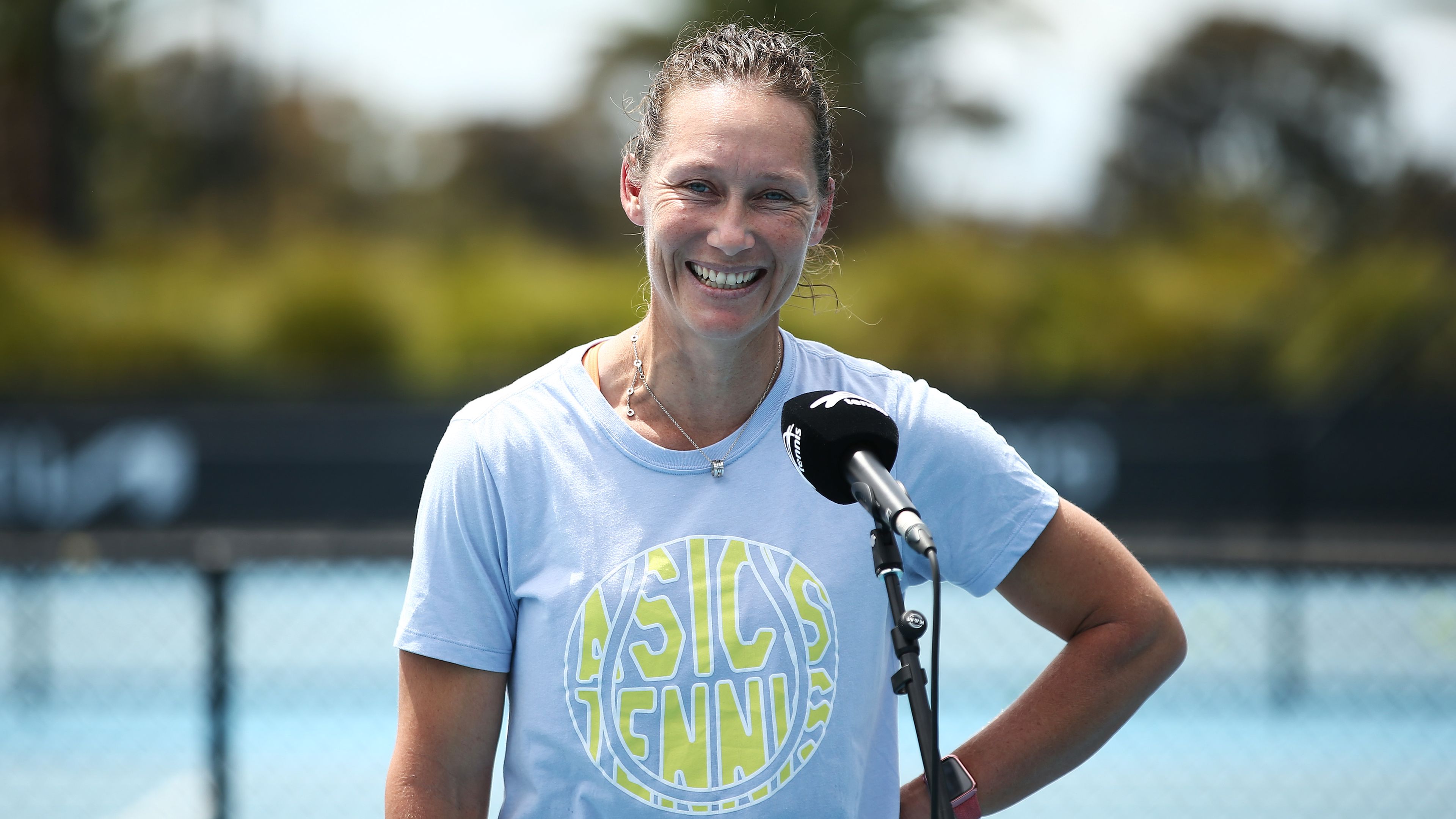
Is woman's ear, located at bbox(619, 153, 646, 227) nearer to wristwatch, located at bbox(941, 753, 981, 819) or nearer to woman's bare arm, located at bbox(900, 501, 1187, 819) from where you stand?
woman's bare arm, located at bbox(900, 501, 1187, 819)

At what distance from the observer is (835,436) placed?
69.1 inches

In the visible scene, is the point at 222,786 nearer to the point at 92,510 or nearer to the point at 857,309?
the point at 92,510

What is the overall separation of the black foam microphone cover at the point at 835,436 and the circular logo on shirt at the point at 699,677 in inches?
6.5

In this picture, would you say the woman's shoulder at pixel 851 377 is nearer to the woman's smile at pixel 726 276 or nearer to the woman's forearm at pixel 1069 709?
the woman's smile at pixel 726 276

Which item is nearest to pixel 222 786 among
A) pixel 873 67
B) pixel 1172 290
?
pixel 1172 290

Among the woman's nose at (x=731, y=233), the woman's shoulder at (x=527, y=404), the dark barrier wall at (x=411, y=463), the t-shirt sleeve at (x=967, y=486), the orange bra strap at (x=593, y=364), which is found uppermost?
the dark barrier wall at (x=411, y=463)

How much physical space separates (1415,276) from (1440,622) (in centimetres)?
1005

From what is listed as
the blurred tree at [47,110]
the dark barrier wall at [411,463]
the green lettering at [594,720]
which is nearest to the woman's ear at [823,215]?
the green lettering at [594,720]

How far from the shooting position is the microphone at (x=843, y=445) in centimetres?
171

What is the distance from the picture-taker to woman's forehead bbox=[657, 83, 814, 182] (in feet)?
6.23

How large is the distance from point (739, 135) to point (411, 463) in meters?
8.50

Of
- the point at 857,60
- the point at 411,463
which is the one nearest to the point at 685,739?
the point at 411,463

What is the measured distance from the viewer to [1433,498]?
386 inches

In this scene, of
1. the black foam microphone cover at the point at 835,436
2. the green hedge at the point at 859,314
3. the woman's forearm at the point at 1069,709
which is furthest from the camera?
the green hedge at the point at 859,314
